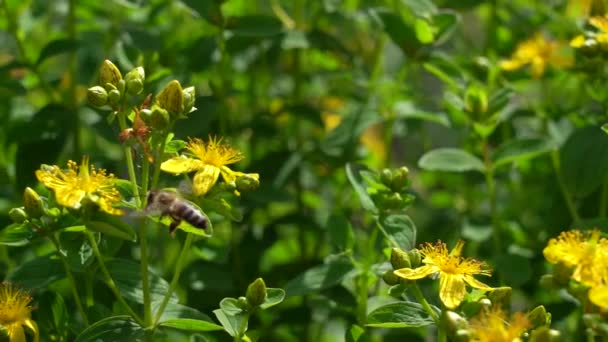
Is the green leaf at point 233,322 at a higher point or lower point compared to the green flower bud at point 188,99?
lower

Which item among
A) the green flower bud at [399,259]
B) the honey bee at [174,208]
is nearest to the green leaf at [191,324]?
the honey bee at [174,208]

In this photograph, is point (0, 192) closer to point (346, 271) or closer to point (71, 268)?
point (71, 268)

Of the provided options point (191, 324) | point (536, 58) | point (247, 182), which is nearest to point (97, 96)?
point (247, 182)

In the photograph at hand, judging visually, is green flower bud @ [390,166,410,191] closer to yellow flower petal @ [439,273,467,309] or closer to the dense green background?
the dense green background

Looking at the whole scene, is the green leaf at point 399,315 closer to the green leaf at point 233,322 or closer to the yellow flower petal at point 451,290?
the yellow flower petal at point 451,290

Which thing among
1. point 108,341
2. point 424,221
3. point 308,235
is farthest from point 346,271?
point 424,221

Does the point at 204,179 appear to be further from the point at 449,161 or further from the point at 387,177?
the point at 449,161

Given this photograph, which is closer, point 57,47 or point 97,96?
point 97,96
